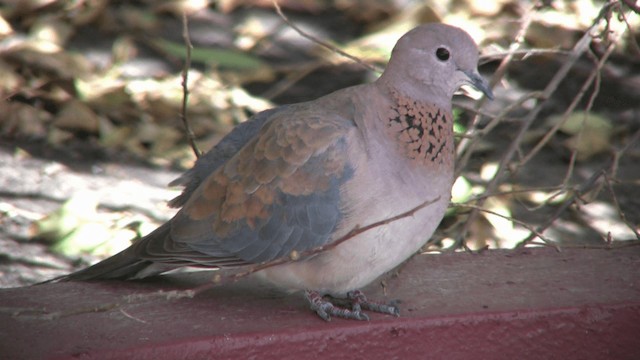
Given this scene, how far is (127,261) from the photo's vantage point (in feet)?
7.63

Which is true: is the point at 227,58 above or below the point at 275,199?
above

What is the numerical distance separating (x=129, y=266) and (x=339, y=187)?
1.90 ft

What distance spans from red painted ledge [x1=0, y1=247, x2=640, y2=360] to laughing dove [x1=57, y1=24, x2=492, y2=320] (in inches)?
3.5

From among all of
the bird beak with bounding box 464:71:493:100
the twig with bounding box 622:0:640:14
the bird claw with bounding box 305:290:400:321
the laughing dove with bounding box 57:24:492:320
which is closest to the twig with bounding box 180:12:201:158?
the laughing dove with bounding box 57:24:492:320

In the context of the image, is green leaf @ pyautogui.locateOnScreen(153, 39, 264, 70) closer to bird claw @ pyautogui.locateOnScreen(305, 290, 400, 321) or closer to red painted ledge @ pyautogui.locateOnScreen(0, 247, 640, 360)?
Result: red painted ledge @ pyautogui.locateOnScreen(0, 247, 640, 360)

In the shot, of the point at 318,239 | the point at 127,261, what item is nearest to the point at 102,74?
the point at 127,261

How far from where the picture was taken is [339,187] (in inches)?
83.2

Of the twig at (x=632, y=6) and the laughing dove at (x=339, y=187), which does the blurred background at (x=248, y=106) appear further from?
the laughing dove at (x=339, y=187)

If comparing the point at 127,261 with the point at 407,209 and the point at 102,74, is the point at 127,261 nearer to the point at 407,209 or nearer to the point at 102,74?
the point at 407,209

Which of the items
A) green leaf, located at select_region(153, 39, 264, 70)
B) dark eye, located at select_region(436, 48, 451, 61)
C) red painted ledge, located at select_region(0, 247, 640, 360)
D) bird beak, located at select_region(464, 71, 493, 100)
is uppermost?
green leaf, located at select_region(153, 39, 264, 70)

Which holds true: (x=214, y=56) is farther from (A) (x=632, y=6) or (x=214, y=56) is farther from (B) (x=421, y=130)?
(B) (x=421, y=130)

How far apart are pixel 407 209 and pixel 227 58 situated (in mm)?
2864

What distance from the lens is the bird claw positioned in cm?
220

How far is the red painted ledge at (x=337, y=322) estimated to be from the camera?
6.60ft
